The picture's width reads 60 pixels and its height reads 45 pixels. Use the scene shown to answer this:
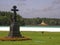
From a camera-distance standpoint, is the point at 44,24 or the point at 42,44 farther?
the point at 44,24

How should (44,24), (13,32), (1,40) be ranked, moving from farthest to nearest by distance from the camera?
(44,24), (13,32), (1,40)

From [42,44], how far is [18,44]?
8.61ft

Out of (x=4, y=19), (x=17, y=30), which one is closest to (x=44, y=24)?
(x=4, y=19)

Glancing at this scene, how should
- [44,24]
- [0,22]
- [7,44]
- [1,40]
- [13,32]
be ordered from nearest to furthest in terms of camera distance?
1. [7,44]
2. [1,40]
3. [13,32]
4. [0,22]
5. [44,24]

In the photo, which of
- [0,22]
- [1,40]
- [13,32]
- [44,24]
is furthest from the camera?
[44,24]

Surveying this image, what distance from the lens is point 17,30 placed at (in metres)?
37.0

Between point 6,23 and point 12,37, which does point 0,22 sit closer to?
point 6,23

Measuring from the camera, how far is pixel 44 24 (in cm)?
11700

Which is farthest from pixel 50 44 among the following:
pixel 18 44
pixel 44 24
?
pixel 44 24

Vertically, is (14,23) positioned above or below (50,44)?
above

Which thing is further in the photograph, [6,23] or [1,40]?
[6,23]

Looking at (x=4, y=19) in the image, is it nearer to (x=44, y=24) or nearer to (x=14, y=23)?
(x=44, y=24)

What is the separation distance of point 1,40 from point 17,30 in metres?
3.33

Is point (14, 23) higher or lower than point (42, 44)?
higher
